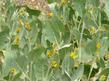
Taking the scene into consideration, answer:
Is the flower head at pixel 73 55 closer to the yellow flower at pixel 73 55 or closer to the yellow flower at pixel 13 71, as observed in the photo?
the yellow flower at pixel 73 55

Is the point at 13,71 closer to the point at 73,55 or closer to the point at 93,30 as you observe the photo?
the point at 73,55

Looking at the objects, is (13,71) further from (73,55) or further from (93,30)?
(93,30)

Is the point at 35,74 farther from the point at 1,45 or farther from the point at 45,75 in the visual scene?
the point at 1,45

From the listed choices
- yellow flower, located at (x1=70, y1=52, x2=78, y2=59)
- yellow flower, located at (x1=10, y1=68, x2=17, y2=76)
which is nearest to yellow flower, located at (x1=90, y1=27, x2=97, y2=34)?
yellow flower, located at (x1=70, y1=52, x2=78, y2=59)

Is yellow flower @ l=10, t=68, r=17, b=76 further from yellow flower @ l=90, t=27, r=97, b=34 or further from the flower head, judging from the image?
yellow flower @ l=90, t=27, r=97, b=34

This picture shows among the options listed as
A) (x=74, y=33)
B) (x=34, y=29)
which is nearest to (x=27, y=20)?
(x=34, y=29)

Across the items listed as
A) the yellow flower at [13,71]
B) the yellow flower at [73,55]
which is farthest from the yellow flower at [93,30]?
the yellow flower at [13,71]

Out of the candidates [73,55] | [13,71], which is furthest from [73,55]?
[13,71]

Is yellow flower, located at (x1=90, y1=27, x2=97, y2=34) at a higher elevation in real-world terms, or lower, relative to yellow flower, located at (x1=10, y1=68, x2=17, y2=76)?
higher

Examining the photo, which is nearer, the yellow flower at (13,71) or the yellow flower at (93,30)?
the yellow flower at (13,71)

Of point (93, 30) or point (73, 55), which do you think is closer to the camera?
point (73, 55)

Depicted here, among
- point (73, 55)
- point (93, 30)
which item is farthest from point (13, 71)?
point (93, 30)
